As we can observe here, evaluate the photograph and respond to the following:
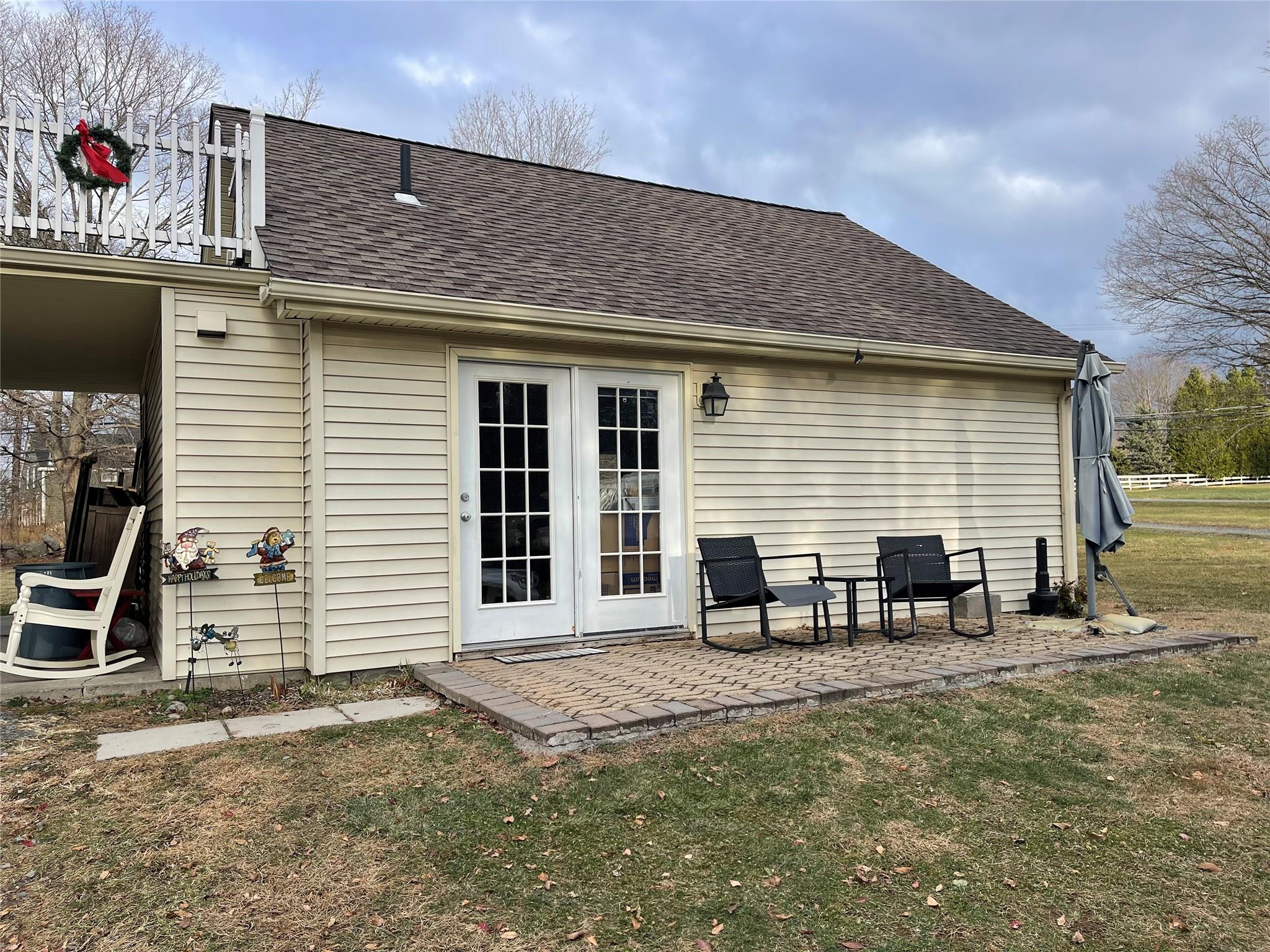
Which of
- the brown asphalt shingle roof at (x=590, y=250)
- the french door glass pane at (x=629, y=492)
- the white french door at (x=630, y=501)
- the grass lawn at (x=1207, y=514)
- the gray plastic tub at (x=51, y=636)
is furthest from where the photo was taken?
the grass lawn at (x=1207, y=514)

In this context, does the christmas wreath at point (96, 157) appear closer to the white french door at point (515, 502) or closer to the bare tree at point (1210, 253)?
the white french door at point (515, 502)

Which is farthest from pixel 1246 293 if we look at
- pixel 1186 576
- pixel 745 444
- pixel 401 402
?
pixel 401 402

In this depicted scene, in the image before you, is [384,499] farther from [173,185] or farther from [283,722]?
[173,185]

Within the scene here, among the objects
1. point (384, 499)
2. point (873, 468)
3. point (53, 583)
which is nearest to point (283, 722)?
point (384, 499)

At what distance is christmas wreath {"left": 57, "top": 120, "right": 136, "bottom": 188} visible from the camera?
5.05m

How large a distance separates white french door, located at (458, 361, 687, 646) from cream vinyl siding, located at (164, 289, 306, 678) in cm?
108

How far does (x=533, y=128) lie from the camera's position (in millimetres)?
20609

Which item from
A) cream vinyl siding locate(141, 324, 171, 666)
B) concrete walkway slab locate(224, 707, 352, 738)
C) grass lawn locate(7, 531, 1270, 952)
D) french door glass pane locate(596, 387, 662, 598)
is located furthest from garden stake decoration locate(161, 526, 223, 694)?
french door glass pane locate(596, 387, 662, 598)

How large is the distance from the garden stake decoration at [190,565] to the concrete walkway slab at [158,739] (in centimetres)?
74

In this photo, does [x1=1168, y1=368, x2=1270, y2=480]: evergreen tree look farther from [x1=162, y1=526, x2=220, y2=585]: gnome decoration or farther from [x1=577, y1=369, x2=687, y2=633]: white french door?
[x1=162, y1=526, x2=220, y2=585]: gnome decoration

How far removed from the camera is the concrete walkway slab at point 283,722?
4.23m

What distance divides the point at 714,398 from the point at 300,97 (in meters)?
16.7

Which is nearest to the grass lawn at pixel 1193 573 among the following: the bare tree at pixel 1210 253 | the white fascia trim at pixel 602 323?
the white fascia trim at pixel 602 323

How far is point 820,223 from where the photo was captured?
404 inches
